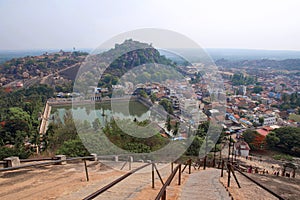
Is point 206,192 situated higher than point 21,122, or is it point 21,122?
point 206,192

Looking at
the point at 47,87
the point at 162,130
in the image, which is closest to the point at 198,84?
the point at 162,130

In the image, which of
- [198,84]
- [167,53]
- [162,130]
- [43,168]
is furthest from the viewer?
[162,130]

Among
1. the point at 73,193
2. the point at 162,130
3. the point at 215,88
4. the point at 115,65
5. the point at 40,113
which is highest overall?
the point at 115,65

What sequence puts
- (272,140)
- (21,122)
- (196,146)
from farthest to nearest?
(21,122)
(272,140)
(196,146)

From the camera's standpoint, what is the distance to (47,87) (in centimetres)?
2695

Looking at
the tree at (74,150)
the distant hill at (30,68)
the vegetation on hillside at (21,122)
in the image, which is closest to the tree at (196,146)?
the tree at (74,150)

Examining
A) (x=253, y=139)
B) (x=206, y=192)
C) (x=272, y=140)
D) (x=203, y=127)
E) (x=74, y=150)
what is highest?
(x=206, y=192)

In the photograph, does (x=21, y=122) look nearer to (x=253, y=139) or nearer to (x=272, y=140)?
(x=253, y=139)

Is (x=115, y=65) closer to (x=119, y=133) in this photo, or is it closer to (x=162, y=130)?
(x=119, y=133)

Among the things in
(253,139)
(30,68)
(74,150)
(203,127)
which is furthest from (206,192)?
(30,68)

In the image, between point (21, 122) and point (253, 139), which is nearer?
point (253, 139)

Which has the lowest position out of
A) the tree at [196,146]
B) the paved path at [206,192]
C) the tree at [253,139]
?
the tree at [253,139]

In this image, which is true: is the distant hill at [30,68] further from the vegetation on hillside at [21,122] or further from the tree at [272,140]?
the tree at [272,140]

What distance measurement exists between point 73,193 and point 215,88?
9.26ft
